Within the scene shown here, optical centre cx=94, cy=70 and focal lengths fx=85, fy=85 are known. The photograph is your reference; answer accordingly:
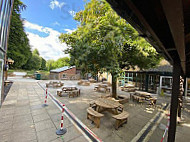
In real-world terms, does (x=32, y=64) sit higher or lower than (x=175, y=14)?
higher

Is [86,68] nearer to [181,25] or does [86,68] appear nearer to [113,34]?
[113,34]

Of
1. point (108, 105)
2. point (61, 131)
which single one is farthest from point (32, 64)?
point (108, 105)

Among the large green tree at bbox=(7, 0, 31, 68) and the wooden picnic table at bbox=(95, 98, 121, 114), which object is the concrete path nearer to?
the wooden picnic table at bbox=(95, 98, 121, 114)

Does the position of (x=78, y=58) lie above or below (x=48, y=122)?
above

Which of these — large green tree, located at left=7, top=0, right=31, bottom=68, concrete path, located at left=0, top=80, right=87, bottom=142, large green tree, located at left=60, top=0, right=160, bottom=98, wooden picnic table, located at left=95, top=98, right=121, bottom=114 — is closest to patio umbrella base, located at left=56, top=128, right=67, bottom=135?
concrete path, located at left=0, top=80, right=87, bottom=142

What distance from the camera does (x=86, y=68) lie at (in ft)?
15.3

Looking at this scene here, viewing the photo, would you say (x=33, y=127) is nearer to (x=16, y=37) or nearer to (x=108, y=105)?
(x=108, y=105)

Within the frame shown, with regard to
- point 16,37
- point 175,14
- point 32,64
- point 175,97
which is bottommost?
point 175,97

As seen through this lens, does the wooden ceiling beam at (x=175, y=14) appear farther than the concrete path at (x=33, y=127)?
No

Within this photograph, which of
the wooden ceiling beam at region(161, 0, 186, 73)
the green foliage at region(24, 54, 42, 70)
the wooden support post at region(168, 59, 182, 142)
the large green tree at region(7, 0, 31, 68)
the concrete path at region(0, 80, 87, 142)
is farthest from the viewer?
the green foliage at region(24, 54, 42, 70)

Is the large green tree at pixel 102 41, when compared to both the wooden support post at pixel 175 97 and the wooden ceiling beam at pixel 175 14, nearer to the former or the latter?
the wooden support post at pixel 175 97

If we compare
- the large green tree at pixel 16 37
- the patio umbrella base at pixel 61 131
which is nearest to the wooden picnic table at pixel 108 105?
the patio umbrella base at pixel 61 131

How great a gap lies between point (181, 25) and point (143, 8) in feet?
1.49

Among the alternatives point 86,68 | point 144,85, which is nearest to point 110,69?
point 86,68
